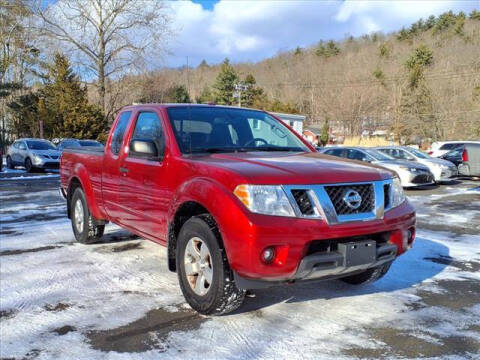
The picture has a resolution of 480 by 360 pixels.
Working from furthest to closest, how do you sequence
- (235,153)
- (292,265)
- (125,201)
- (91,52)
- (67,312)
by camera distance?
1. (91,52)
2. (125,201)
3. (235,153)
4. (67,312)
5. (292,265)

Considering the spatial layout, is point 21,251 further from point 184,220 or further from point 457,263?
point 457,263

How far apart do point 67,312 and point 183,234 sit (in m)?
1.13

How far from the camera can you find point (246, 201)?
3.20 meters

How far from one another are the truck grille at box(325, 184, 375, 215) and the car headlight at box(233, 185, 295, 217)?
35 centimetres

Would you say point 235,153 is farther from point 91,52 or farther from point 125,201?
point 91,52

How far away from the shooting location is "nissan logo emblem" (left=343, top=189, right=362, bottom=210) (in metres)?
3.37

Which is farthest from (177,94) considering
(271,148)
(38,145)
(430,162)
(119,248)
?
(271,148)

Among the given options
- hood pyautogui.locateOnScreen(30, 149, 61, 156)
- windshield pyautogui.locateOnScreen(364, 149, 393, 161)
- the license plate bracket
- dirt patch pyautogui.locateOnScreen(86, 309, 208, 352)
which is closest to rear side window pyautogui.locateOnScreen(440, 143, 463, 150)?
windshield pyautogui.locateOnScreen(364, 149, 393, 161)

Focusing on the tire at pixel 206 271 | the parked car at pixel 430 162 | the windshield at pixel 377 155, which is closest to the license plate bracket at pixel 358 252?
the tire at pixel 206 271

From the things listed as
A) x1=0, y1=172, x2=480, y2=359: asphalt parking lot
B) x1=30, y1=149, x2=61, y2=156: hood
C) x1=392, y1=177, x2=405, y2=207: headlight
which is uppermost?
x1=30, y1=149, x2=61, y2=156: hood

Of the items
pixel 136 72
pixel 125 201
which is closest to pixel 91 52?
pixel 136 72

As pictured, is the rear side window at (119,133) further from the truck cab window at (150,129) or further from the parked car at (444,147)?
the parked car at (444,147)

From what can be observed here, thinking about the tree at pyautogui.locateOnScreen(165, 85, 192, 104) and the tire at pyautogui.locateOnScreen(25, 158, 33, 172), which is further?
the tree at pyautogui.locateOnScreen(165, 85, 192, 104)

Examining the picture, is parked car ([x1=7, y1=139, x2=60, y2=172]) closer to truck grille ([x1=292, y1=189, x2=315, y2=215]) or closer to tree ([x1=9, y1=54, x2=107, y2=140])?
tree ([x1=9, y1=54, x2=107, y2=140])
